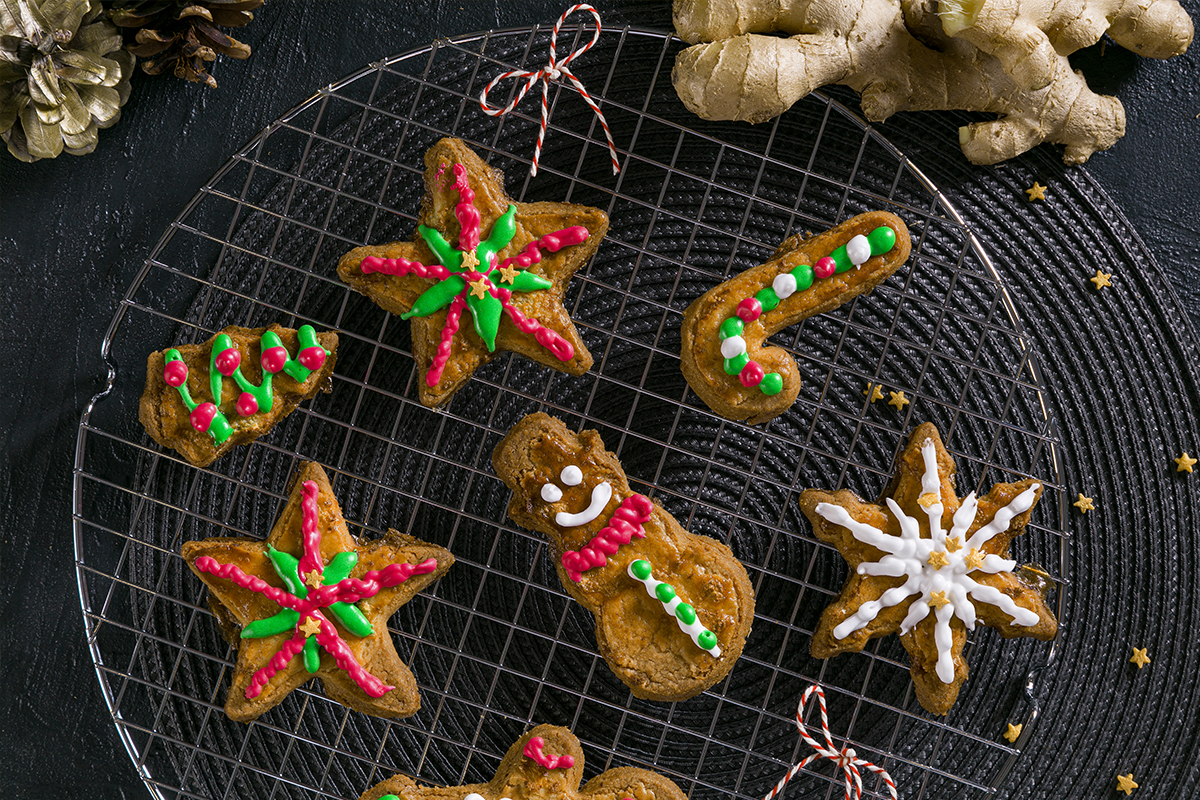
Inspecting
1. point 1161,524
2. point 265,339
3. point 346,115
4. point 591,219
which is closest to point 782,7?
point 591,219

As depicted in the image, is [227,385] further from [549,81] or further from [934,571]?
[934,571]

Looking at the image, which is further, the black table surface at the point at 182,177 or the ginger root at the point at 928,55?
the black table surface at the point at 182,177

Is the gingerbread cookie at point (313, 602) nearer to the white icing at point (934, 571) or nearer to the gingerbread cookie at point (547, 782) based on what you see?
the gingerbread cookie at point (547, 782)

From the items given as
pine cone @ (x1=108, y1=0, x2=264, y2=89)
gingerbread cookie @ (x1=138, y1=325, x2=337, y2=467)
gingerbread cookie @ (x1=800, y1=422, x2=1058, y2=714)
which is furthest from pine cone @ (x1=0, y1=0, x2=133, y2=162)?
gingerbread cookie @ (x1=800, y1=422, x2=1058, y2=714)

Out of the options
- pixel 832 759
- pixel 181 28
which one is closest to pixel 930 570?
pixel 832 759

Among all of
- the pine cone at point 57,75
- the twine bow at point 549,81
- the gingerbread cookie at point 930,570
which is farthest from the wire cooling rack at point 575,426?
the pine cone at point 57,75

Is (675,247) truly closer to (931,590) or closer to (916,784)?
(931,590)
